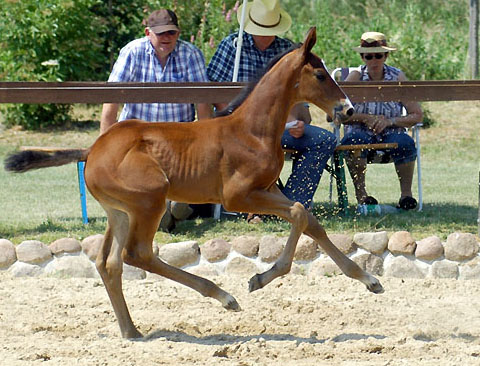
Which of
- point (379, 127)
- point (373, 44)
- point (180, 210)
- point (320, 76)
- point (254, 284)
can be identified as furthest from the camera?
point (373, 44)

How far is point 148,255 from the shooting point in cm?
548

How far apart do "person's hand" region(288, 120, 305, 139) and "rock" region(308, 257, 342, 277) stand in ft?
5.11

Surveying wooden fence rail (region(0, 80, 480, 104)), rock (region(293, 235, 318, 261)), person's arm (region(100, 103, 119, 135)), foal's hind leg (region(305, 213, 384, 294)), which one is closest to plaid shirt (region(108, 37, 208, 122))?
person's arm (region(100, 103, 119, 135))

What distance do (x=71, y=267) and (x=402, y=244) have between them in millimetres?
2641

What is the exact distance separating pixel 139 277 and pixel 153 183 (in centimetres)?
179

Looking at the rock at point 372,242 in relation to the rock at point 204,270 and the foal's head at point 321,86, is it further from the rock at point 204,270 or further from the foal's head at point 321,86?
the foal's head at point 321,86

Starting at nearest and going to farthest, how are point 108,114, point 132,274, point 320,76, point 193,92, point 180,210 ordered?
point 320,76
point 132,274
point 193,92
point 180,210
point 108,114

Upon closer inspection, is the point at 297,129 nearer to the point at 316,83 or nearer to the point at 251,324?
the point at 316,83

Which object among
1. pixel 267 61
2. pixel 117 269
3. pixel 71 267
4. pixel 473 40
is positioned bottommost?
pixel 71 267

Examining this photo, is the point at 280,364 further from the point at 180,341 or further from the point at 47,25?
the point at 47,25

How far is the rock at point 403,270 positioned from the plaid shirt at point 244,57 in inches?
100

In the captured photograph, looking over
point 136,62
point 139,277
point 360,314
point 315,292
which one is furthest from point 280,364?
point 136,62

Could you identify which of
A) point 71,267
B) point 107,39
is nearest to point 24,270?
point 71,267

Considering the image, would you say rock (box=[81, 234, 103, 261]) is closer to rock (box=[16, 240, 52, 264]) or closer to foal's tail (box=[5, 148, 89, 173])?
rock (box=[16, 240, 52, 264])
